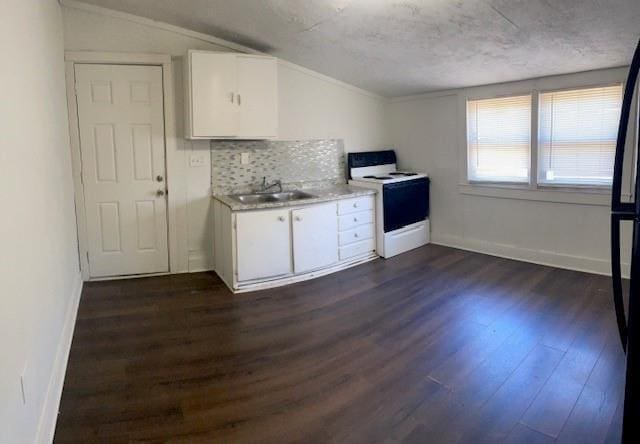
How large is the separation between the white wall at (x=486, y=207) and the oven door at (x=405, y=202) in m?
0.18

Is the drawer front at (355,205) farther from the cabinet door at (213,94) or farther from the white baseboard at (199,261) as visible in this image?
the white baseboard at (199,261)

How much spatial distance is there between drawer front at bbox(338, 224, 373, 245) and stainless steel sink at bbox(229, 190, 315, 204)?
548mm

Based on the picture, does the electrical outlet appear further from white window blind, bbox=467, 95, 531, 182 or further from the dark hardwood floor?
white window blind, bbox=467, 95, 531, 182

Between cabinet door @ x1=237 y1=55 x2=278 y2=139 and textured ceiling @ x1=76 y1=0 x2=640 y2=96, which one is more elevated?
textured ceiling @ x1=76 y1=0 x2=640 y2=96

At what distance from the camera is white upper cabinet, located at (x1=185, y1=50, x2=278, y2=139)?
3934 millimetres

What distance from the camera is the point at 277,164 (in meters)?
4.72

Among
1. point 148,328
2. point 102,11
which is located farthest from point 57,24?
point 148,328

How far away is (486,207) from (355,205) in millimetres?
1538

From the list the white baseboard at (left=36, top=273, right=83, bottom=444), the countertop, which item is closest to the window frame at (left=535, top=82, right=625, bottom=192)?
the countertop

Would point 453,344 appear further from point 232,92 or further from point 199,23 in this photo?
point 199,23

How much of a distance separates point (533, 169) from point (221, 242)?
3.21m

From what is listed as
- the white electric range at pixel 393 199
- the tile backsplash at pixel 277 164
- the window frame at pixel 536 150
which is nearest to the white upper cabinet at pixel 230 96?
the tile backsplash at pixel 277 164

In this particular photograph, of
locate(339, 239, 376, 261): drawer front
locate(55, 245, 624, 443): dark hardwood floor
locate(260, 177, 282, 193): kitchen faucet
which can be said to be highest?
locate(260, 177, 282, 193): kitchen faucet

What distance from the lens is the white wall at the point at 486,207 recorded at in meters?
4.18
